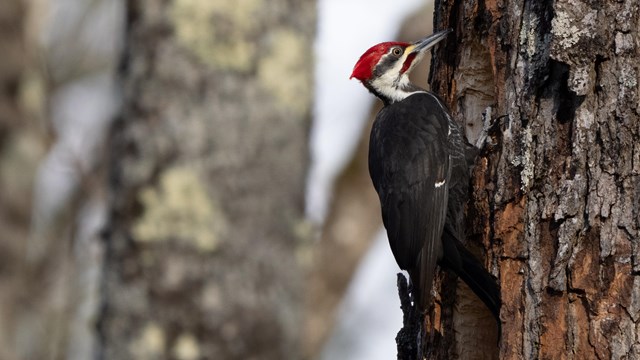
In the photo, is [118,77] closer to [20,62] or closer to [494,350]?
[494,350]

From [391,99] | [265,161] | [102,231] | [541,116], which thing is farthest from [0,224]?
[541,116]

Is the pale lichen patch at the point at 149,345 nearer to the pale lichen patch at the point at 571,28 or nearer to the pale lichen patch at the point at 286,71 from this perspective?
the pale lichen patch at the point at 286,71

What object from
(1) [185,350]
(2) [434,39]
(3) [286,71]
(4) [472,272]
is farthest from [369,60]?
(1) [185,350]

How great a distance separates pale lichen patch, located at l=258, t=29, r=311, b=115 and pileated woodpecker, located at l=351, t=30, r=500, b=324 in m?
0.83

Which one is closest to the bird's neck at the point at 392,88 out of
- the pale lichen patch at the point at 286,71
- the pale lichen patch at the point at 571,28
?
the pale lichen patch at the point at 571,28

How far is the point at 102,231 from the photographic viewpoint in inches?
119

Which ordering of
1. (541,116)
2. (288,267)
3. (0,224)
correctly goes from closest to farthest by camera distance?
1. (288,267)
2. (541,116)
3. (0,224)

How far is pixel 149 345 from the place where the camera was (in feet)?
8.91

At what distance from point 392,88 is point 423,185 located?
945 millimetres

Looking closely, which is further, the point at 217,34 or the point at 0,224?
the point at 0,224

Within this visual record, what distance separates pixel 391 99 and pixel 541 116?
1.64m

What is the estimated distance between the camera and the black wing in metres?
3.71

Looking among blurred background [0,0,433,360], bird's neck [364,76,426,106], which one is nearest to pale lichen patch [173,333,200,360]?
blurred background [0,0,433,360]

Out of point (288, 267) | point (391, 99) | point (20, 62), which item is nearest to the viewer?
point (288, 267)
